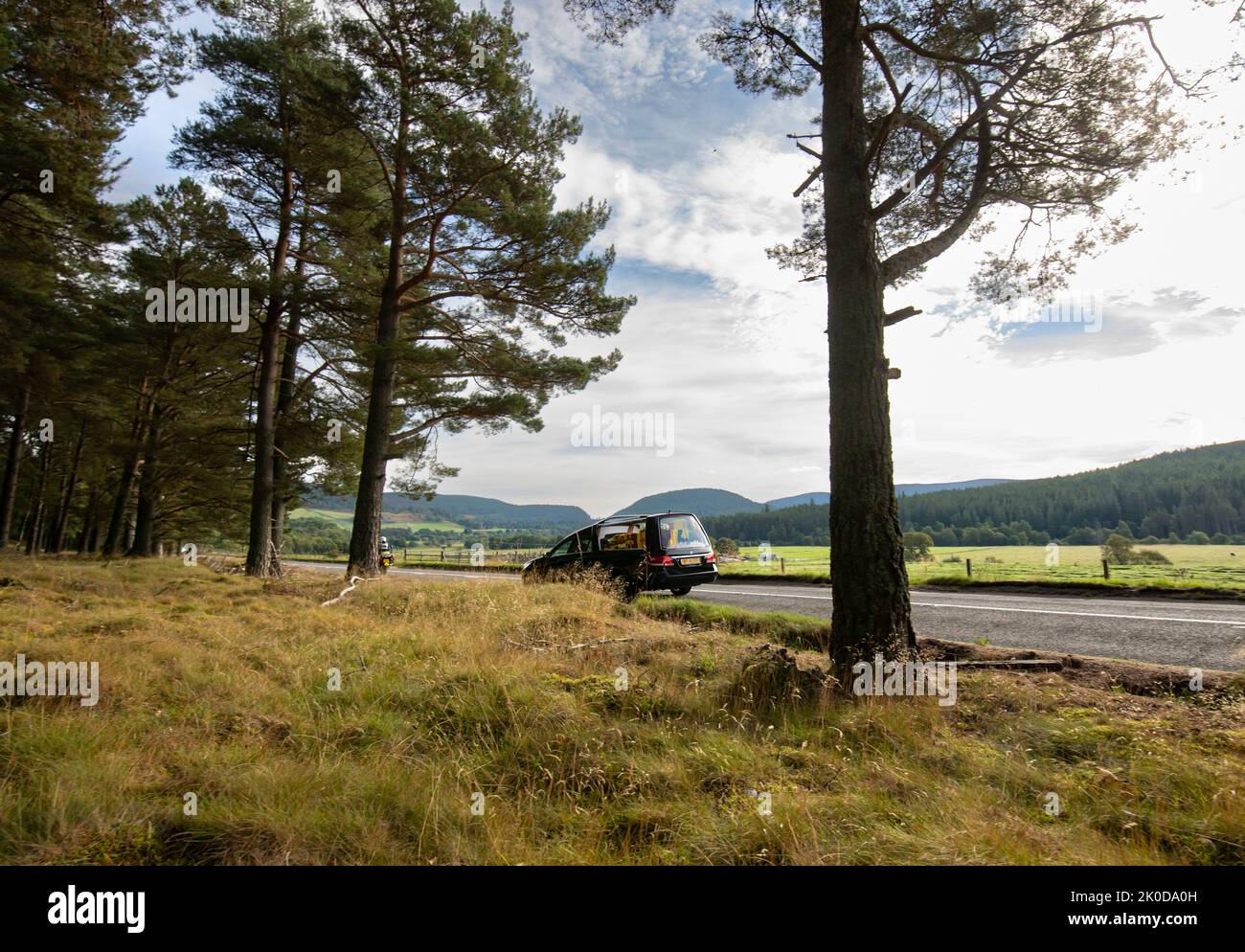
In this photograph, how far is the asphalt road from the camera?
22.6 ft

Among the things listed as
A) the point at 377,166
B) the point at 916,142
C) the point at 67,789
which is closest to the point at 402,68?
the point at 377,166

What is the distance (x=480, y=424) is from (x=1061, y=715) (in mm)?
14569

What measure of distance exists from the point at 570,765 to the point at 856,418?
379 centimetres

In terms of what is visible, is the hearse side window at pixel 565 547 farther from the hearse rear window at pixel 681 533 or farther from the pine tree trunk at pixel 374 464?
the pine tree trunk at pixel 374 464

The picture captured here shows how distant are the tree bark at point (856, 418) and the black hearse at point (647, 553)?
7.01 m

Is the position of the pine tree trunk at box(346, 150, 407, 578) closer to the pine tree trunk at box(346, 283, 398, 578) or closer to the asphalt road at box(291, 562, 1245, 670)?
the pine tree trunk at box(346, 283, 398, 578)

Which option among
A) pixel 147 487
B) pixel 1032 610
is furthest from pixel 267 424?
pixel 1032 610

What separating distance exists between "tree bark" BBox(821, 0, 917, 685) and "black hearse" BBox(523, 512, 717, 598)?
7015mm

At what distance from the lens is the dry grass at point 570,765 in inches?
101

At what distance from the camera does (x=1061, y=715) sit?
4.15 m

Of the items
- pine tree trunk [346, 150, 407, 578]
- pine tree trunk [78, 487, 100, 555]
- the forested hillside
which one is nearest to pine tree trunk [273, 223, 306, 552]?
pine tree trunk [346, 150, 407, 578]

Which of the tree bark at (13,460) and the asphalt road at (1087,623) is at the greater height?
the tree bark at (13,460)

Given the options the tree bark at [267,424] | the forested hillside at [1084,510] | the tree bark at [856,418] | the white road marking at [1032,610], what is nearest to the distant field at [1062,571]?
the white road marking at [1032,610]
